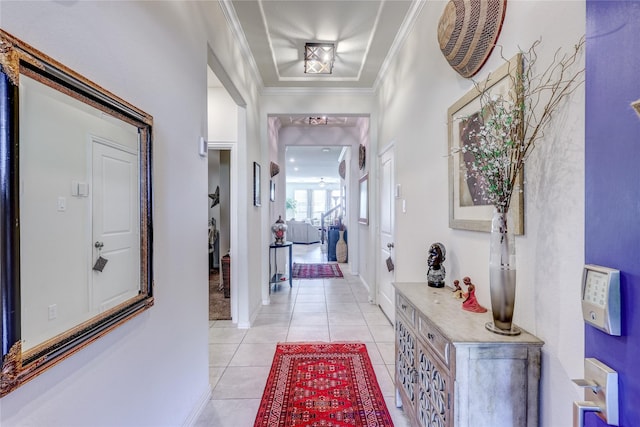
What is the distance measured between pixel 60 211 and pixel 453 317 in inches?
58.3

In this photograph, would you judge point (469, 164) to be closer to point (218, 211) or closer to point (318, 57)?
point (318, 57)

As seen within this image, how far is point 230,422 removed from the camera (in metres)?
1.89

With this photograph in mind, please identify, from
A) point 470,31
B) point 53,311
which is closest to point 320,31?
point 470,31

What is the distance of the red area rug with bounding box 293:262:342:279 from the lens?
5891mm

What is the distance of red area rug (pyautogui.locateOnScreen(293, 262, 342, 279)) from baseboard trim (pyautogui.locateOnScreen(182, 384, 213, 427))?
12.2 ft

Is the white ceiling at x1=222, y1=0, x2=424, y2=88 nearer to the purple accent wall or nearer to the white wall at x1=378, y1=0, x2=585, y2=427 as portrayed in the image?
the white wall at x1=378, y1=0, x2=585, y2=427

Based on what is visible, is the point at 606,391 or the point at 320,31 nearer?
the point at 606,391

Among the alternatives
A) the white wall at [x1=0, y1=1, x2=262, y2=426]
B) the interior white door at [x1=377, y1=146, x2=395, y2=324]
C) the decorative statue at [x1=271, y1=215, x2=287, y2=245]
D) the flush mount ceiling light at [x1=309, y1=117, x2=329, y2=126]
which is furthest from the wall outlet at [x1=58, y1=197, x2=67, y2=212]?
the flush mount ceiling light at [x1=309, y1=117, x2=329, y2=126]

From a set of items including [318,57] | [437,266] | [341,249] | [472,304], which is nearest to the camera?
[472,304]

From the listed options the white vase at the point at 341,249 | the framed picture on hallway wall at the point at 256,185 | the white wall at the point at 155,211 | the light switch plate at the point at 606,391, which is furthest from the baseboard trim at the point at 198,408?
the white vase at the point at 341,249

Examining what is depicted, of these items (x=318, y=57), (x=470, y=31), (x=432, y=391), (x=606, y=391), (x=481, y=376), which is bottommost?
(x=432, y=391)

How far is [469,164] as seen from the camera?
164 centimetres

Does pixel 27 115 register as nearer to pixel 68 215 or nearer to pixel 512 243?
pixel 68 215

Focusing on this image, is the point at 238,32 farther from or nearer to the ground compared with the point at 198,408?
farther from the ground
